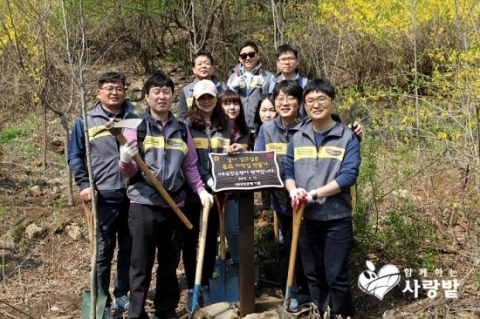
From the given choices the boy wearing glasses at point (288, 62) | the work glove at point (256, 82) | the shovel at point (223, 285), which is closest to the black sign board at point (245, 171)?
the shovel at point (223, 285)

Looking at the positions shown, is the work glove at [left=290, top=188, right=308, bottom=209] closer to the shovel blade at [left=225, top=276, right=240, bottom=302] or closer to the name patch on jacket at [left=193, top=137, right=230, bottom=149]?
the name patch on jacket at [left=193, top=137, right=230, bottom=149]

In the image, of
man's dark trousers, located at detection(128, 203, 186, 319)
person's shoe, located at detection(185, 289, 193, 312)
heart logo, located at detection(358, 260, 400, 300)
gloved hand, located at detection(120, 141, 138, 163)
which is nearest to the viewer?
gloved hand, located at detection(120, 141, 138, 163)

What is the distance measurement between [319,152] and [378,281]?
1.45 meters

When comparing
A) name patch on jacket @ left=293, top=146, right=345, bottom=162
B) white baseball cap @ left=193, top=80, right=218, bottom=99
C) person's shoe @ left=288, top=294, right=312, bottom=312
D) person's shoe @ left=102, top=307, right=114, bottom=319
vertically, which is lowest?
person's shoe @ left=102, top=307, right=114, bottom=319

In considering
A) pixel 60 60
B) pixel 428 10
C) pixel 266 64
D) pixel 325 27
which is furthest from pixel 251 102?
pixel 428 10

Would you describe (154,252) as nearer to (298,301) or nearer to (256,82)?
(298,301)

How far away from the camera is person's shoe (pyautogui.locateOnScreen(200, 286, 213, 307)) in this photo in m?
4.41

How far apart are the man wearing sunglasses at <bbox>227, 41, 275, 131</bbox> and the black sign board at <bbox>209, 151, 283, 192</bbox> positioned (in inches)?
44.4

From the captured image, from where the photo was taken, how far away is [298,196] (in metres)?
3.74

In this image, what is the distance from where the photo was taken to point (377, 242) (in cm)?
497

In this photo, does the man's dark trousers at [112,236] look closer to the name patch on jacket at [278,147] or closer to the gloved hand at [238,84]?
the name patch on jacket at [278,147]

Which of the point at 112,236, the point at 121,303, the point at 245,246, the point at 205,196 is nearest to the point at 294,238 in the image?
the point at 245,246

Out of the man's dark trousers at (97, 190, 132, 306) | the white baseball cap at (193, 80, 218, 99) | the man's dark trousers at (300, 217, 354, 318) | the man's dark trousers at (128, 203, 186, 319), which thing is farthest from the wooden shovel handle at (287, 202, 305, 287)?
the man's dark trousers at (97, 190, 132, 306)

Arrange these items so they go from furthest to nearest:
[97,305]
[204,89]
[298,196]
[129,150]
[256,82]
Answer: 1. [256,82]
2. [204,89]
3. [97,305]
4. [298,196]
5. [129,150]
